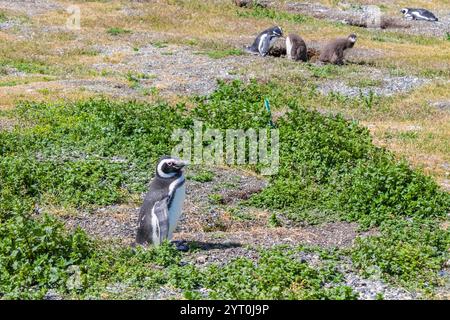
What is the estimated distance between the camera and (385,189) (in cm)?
1349

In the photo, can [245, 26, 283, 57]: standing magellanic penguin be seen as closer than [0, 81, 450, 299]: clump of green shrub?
No

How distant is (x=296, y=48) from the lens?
2742 cm

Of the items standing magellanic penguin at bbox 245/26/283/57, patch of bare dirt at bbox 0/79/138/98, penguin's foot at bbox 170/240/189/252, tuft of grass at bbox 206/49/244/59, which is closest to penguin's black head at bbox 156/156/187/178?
penguin's foot at bbox 170/240/189/252

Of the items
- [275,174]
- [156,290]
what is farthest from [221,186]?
[156,290]

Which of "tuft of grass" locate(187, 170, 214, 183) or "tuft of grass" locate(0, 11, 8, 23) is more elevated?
"tuft of grass" locate(187, 170, 214, 183)

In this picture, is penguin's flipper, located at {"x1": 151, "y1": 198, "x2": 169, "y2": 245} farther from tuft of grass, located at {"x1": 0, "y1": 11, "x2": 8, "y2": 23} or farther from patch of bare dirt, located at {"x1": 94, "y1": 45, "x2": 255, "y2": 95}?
tuft of grass, located at {"x1": 0, "y1": 11, "x2": 8, "y2": 23}

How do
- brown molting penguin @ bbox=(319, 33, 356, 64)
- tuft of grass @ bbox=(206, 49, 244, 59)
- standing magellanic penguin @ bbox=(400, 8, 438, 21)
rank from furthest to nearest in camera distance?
standing magellanic penguin @ bbox=(400, 8, 438, 21) → tuft of grass @ bbox=(206, 49, 244, 59) → brown molting penguin @ bbox=(319, 33, 356, 64)

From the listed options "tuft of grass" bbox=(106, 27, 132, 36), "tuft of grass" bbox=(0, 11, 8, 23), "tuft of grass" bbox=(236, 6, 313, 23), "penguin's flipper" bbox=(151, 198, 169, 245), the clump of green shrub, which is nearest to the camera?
the clump of green shrub

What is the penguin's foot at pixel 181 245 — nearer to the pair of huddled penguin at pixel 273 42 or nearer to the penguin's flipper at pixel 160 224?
the penguin's flipper at pixel 160 224

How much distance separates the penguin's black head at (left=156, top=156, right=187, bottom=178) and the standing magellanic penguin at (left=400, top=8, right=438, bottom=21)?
30.7m

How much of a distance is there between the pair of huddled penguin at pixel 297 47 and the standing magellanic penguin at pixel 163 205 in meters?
16.2

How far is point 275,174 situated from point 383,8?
28.9m

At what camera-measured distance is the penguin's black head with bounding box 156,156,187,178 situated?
11.5m

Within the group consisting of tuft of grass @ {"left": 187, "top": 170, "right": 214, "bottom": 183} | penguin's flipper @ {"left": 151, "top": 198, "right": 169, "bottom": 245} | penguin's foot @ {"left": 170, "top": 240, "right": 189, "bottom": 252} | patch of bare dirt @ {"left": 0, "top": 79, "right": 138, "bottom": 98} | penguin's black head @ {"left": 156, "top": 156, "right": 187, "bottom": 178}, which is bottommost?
patch of bare dirt @ {"left": 0, "top": 79, "right": 138, "bottom": 98}
